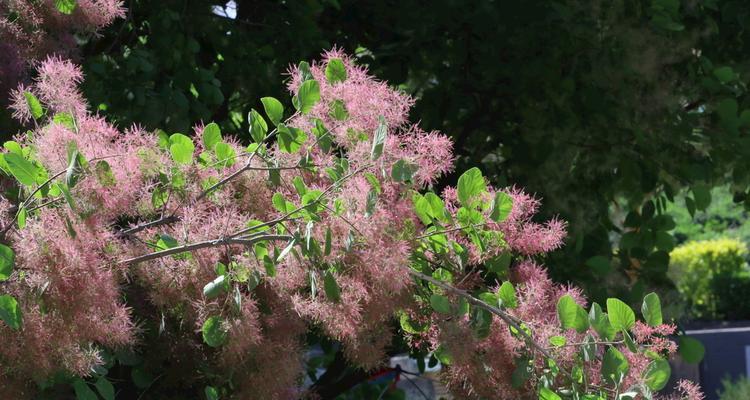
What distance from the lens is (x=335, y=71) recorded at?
1597mm

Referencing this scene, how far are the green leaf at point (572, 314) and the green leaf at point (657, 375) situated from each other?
0.38 ft

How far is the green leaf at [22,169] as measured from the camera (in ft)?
4.45

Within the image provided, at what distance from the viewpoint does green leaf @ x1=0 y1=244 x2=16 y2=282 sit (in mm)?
1261

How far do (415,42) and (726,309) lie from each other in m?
10.1

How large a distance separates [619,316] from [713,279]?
11.6m

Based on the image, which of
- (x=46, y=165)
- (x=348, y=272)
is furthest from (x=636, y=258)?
(x=46, y=165)

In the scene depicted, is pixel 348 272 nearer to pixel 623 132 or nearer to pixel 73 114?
pixel 73 114

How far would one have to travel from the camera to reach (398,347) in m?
2.59

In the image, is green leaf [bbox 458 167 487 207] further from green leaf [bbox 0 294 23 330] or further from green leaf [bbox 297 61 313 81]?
green leaf [bbox 0 294 23 330]

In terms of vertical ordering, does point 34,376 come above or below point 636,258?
below

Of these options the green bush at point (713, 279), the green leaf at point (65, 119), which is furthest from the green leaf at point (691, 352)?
the green bush at point (713, 279)

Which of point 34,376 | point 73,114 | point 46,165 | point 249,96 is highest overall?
point 249,96

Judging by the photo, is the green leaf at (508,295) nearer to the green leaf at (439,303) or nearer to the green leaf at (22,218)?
the green leaf at (439,303)

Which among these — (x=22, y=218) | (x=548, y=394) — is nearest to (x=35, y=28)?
(x=22, y=218)
